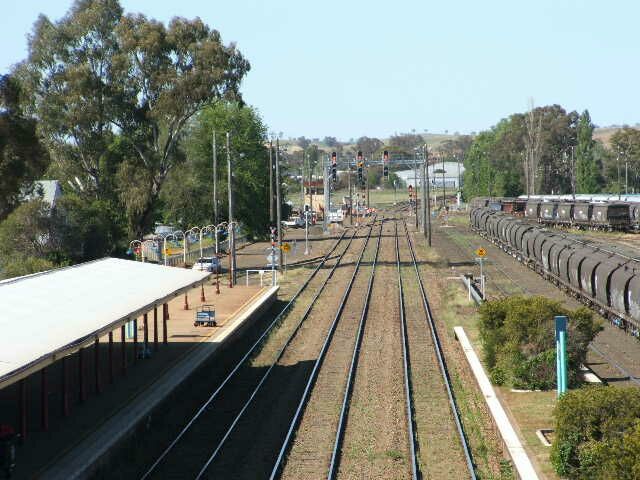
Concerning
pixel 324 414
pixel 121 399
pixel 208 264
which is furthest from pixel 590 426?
pixel 208 264

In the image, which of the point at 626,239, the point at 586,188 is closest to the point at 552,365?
the point at 626,239

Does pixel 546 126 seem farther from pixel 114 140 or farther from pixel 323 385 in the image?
pixel 323 385

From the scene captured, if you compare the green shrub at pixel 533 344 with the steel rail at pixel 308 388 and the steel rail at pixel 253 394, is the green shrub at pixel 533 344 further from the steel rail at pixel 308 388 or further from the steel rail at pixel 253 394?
the steel rail at pixel 253 394

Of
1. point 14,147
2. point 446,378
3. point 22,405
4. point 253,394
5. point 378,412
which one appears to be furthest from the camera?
point 14,147

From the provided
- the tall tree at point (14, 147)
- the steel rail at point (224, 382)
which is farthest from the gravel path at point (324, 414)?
the tall tree at point (14, 147)

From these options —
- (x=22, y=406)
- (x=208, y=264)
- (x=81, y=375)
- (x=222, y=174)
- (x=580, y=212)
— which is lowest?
(x=81, y=375)

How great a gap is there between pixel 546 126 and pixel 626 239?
296ft

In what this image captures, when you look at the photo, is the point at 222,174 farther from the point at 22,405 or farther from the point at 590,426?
→ the point at 590,426

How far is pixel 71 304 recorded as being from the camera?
874 inches

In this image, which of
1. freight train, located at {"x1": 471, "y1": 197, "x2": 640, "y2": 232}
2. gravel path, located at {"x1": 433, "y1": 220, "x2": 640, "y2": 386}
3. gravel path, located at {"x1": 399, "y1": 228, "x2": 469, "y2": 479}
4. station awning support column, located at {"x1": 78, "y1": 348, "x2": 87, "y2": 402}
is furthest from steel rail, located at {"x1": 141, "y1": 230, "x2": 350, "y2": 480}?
freight train, located at {"x1": 471, "y1": 197, "x2": 640, "y2": 232}

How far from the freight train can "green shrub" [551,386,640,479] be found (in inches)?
2273

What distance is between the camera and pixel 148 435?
1992 centimetres

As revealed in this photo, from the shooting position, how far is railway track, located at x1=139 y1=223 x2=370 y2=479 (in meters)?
17.4

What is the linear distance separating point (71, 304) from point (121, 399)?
8.37 feet
